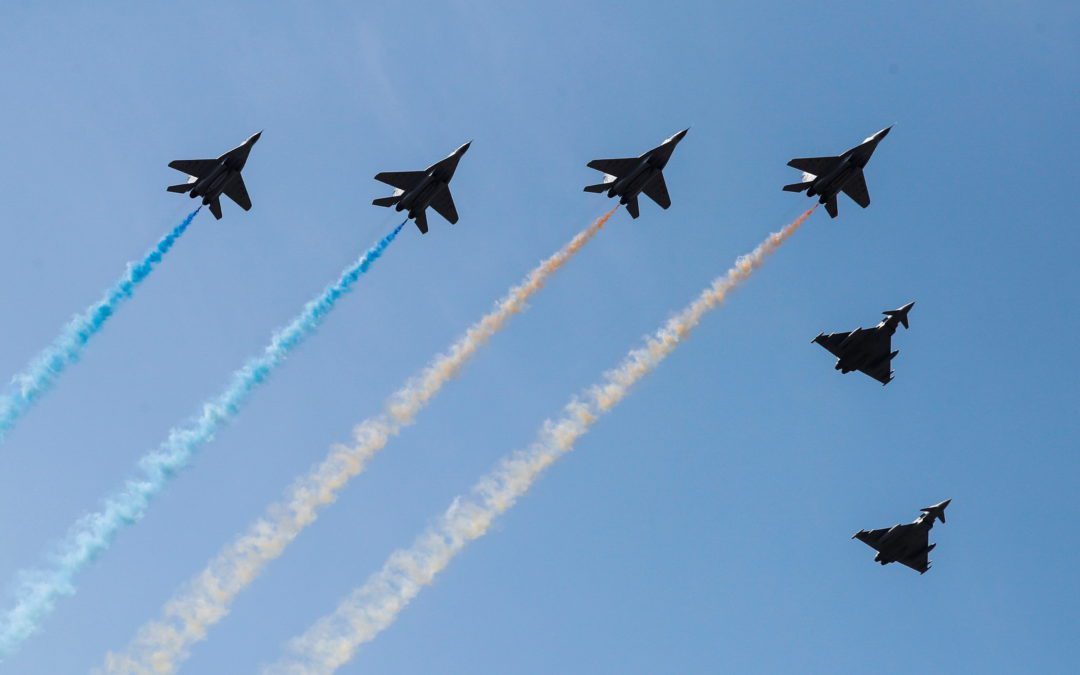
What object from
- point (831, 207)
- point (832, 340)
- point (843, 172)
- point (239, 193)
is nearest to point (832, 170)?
point (843, 172)

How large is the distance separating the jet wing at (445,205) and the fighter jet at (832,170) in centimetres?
2111

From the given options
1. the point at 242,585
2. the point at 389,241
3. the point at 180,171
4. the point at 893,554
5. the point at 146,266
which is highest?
the point at 893,554

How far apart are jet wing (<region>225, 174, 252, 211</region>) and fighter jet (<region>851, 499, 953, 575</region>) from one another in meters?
44.8

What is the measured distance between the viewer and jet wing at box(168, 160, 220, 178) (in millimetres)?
78750

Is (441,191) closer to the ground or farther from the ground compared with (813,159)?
closer to the ground

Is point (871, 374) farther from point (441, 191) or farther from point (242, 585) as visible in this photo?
point (242, 585)

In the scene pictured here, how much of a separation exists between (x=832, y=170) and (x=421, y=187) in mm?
25370

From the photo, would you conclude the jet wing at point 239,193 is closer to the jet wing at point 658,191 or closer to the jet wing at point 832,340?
the jet wing at point 658,191

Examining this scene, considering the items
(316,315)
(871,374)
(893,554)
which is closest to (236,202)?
(316,315)

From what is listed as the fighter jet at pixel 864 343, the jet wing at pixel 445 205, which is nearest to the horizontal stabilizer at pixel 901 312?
the fighter jet at pixel 864 343

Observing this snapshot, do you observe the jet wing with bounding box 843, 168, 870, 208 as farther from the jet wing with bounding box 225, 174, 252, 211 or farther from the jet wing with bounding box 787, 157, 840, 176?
the jet wing with bounding box 225, 174, 252, 211

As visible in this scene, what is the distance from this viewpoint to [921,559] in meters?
84.1

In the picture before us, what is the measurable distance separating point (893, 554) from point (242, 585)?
41412 millimetres

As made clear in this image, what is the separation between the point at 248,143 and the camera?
8144cm
